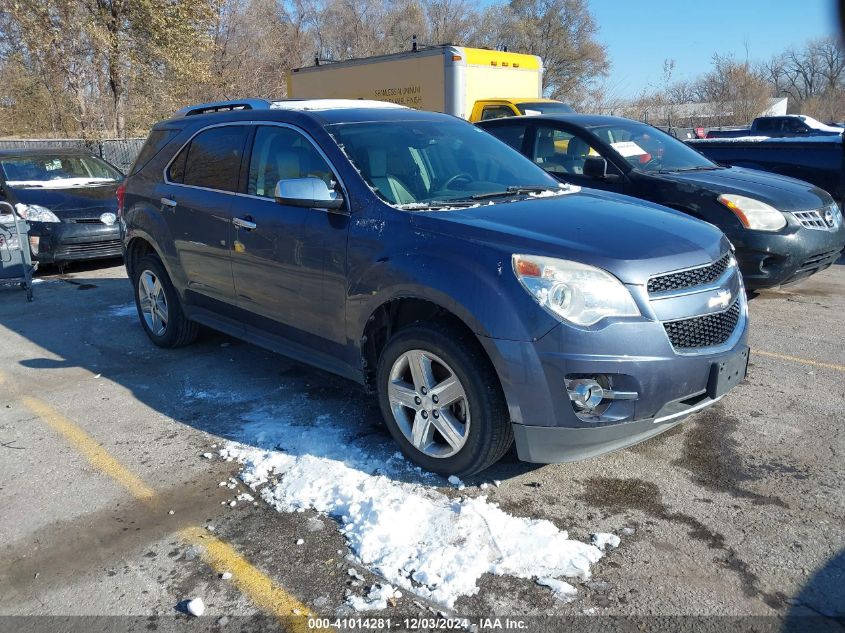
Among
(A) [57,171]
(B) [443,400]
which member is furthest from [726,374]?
(A) [57,171]

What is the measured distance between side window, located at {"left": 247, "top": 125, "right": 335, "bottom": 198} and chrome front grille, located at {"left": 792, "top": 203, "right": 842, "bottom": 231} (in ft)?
14.0

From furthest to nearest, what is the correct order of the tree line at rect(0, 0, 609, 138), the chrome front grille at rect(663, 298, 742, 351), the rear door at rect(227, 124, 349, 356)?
the tree line at rect(0, 0, 609, 138) → the rear door at rect(227, 124, 349, 356) → the chrome front grille at rect(663, 298, 742, 351)

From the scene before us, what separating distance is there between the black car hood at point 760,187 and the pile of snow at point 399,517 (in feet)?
13.2

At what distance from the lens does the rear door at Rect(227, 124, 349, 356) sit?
12.9 ft

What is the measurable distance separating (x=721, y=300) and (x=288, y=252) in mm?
2367

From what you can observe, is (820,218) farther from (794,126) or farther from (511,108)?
(794,126)

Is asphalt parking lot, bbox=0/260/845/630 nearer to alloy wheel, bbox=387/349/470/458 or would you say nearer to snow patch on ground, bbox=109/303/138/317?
alloy wheel, bbox=387/349/470/458

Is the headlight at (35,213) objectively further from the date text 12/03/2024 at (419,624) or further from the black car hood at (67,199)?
the date text 12/03/2024 at (419,624)

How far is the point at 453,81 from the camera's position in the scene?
44.4 ft

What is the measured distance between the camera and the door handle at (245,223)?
4422 millimetres

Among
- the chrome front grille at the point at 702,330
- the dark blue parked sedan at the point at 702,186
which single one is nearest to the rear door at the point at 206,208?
the chrome front grille at the point at 702,330

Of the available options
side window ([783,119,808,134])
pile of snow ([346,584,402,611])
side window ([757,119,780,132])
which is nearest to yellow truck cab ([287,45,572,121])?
pile of snow ([346,584,402,611])

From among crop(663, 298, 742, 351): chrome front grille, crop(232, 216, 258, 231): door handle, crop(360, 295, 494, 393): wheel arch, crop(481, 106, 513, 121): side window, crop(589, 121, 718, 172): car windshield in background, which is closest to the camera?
crop(663, 298, 742, 351): chrome front grille

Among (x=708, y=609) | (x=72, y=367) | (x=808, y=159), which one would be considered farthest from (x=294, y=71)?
(x=708, y=609)
